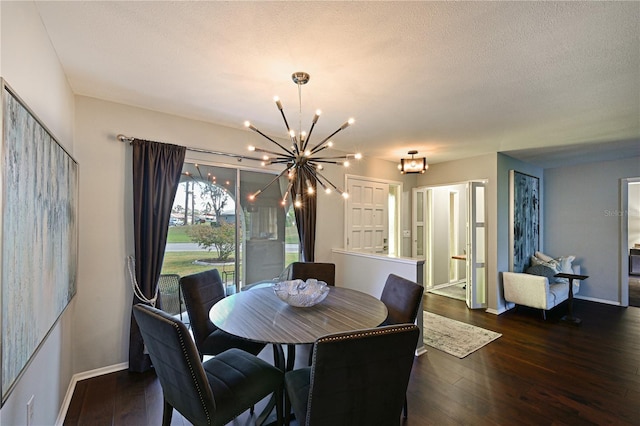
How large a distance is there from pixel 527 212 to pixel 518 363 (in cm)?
325

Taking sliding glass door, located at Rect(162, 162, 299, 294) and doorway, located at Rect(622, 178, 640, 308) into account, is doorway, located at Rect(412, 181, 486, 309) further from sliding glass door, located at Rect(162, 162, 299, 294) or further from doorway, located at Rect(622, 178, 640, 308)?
doorway, located at Rect(622, 178, 640, 308)

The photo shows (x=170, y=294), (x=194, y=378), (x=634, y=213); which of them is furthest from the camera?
(x=634, y=213)

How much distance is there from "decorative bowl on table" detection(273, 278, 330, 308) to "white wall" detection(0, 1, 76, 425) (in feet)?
4.49

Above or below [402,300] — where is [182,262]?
above

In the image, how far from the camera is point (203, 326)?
230 cm

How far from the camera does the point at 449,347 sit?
321cm

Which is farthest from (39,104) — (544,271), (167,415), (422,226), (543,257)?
(543,257)

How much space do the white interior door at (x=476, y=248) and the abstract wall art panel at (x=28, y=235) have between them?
4.98 metres

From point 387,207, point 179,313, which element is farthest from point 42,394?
point 387,207

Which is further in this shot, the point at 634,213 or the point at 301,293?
the point at 634,213

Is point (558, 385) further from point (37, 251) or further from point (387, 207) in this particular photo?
point (37, 251)

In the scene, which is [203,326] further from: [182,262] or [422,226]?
[422,226]

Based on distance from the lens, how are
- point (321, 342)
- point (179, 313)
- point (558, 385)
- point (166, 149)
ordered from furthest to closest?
1. point (179, 313)
2. point (166, 149)
3. point (558, 385)
4. point (321, 342)

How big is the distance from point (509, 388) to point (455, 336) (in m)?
1.09
